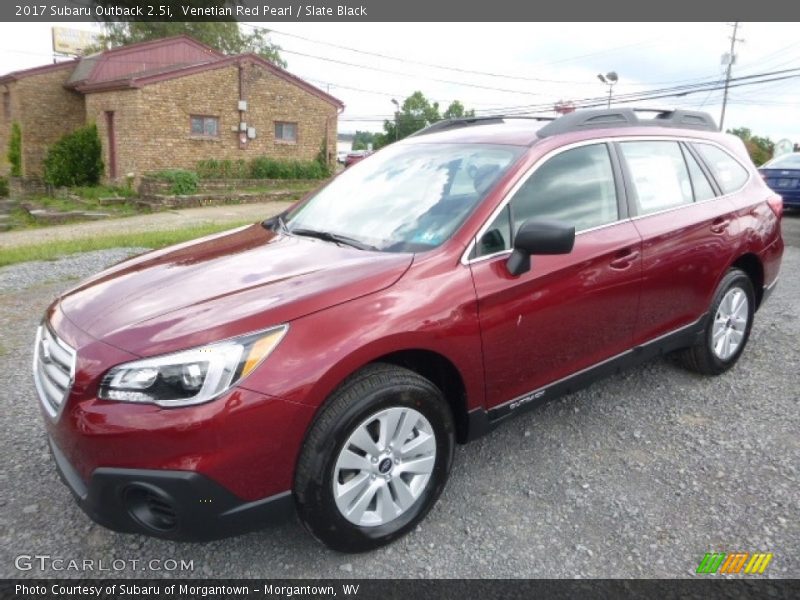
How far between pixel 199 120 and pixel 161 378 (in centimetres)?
2031

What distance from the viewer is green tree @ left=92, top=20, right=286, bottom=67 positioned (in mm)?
37062

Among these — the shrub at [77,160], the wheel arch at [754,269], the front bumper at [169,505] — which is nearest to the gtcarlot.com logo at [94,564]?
the front bumper at [169,505]

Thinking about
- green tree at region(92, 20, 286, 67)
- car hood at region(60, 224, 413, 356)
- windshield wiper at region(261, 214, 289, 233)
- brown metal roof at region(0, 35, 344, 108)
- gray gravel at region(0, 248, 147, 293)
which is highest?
green tree at region(92, 20, 286, 67)

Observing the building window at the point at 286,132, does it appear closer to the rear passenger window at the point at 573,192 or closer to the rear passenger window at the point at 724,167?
the rear passenger window at the point at 724,167

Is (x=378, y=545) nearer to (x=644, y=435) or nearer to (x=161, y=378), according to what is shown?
(x=161, y=378)

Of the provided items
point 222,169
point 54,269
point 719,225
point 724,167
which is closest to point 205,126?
point 222,169

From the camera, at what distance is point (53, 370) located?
2.44 metres

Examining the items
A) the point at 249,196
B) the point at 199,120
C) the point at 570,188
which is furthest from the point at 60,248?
the point at 199,120

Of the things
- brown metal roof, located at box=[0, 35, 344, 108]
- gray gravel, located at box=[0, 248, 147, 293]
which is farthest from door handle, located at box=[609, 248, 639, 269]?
brown metal roof, located at box=[0, 35, 344, 108]

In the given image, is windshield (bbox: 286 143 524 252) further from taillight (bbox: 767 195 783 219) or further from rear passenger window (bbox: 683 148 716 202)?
taillight (bbox: 767 195 783 219)

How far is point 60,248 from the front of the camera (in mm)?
9242

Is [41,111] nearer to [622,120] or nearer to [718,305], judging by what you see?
[622,120]

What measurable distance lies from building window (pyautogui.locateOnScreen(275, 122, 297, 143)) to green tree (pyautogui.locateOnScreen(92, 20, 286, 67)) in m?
14.8

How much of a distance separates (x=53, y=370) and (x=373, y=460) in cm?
131
